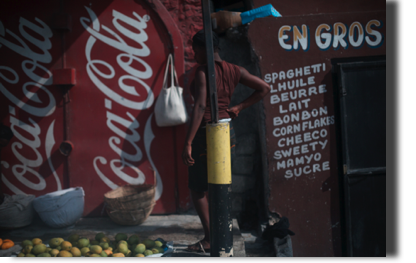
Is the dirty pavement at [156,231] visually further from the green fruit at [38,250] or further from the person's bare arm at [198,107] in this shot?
the person's bare arm at [198,107]

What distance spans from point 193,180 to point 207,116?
603 mm

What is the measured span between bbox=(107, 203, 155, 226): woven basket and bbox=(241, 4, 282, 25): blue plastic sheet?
2.60 meters

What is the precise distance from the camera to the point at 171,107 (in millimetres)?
3838

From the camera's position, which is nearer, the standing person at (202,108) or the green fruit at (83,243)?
the standing person at (202,108)

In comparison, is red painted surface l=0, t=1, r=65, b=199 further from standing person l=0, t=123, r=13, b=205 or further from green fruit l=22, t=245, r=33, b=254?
green fruit l=22, t=245, r=33, b=254

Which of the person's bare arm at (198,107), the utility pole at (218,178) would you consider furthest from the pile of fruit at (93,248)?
the person's bare arm at (198,107)

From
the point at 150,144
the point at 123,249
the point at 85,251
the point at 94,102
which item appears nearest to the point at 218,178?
the point at 123,249

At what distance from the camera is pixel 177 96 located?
387 centimetres

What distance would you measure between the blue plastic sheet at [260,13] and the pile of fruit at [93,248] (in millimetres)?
2826

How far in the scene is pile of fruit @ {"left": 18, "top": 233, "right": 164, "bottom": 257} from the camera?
2850mm

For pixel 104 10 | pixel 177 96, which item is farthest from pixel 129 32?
pixel 177 96

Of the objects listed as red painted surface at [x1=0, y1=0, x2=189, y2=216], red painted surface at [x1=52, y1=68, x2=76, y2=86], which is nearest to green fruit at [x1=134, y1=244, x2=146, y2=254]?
red painted surface at [x1=0, y1=0, x2=189, y2=216]

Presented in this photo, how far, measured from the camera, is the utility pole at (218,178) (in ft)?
7.73

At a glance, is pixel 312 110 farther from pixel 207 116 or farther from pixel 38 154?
pixel 38 154
